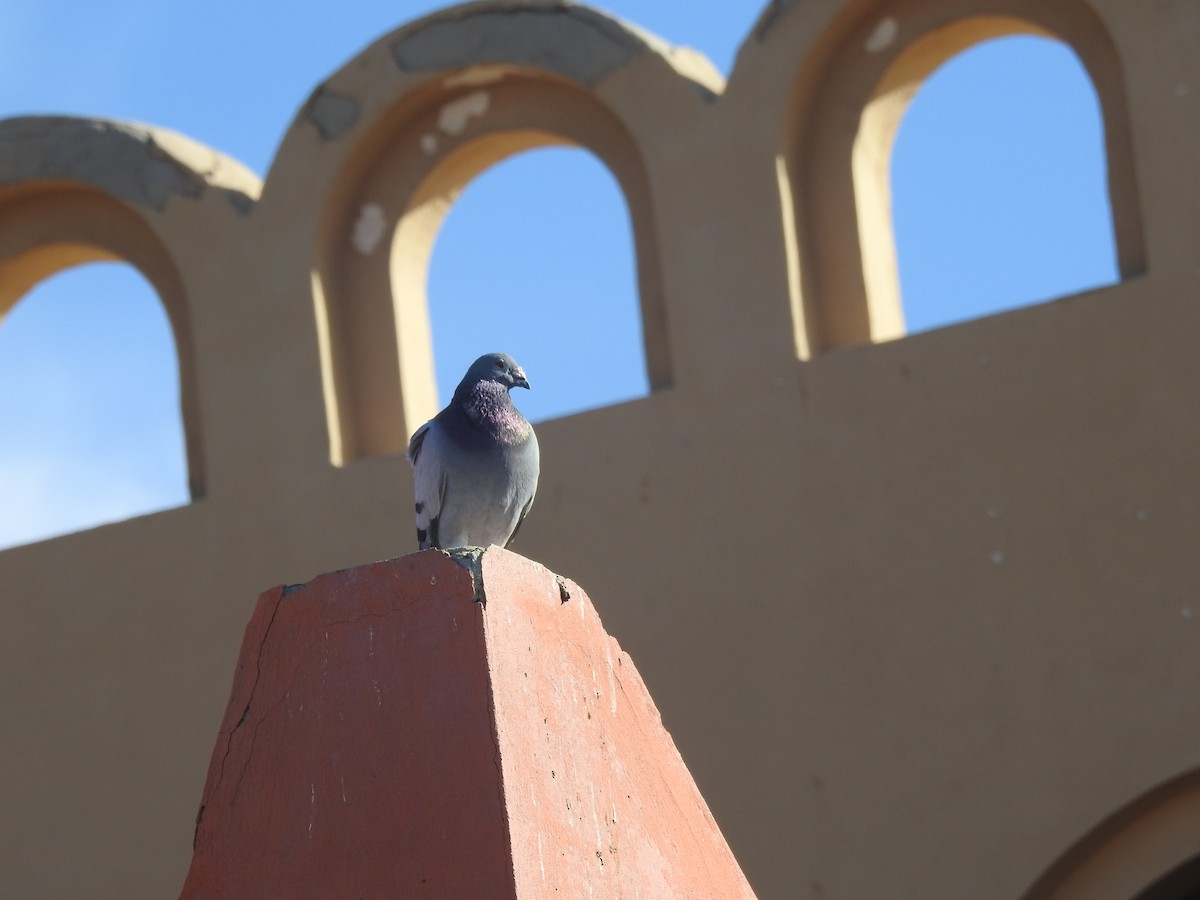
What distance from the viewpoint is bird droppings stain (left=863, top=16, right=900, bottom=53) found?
6.66m

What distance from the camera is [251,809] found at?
2730 millimetres

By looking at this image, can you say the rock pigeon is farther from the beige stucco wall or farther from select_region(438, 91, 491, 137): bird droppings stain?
select_region(438, 91, 491, 137): bird droppings stain

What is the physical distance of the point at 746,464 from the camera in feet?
21.4

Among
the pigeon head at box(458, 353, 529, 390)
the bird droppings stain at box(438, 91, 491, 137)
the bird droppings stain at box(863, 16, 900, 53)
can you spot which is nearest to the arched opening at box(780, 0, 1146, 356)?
the bird droppings stain at box(863, 16, 900, 53)

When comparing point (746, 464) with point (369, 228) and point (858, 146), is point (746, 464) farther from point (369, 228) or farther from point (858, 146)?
point (369, 228)

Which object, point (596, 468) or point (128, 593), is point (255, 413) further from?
point (596, 468)

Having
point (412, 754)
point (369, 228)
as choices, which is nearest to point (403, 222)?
point (369, 228)

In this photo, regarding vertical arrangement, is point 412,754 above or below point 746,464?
below

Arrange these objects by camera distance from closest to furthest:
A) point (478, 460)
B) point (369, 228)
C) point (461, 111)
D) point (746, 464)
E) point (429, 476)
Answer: point (478, 460) → point (429, 476) → point (746, 464) → point (461, 111) → point (369, 228)

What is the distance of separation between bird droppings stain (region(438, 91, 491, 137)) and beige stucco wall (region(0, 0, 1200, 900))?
0.02 m

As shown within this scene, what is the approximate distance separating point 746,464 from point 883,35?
155cm

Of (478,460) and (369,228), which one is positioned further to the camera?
(369,228)

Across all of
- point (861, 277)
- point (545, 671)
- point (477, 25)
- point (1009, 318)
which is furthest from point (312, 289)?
point (545, 671)

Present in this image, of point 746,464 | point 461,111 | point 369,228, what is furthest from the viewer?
point 369,228
